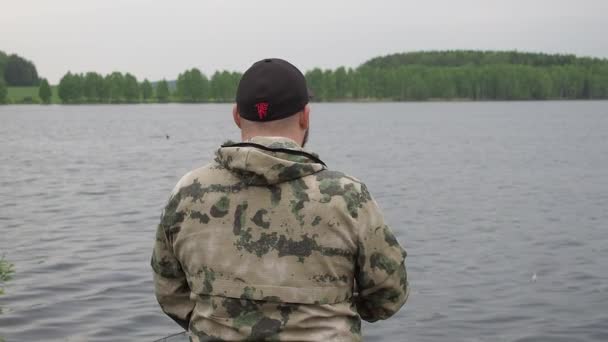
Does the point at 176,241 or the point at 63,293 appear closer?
the point at 176,241

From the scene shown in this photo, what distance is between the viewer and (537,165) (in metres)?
43.5

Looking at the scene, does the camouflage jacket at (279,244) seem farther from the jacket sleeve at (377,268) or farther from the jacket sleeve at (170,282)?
the jacket sleeve at (170,282)

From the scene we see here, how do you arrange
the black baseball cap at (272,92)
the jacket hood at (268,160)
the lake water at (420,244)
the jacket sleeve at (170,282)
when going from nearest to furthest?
the jacket hood at (268,160)
the black baseball cap at (272,92)
the jacket sleeve at (170,282)
the lake water at (420,244)

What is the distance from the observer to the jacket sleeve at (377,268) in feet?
→ 11.7

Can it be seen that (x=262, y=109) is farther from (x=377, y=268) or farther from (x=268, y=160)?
(x=377, y=268)

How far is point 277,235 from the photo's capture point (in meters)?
3.54

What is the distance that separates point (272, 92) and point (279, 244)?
2.06 feet


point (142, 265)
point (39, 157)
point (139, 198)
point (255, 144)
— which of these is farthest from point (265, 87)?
point (39, 157)

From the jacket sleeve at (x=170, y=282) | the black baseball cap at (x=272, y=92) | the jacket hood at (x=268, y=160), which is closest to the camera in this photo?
the jacket hood at (x=268, y=160)

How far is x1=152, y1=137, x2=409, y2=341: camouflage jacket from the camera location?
352cm

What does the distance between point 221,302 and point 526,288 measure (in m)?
12.6

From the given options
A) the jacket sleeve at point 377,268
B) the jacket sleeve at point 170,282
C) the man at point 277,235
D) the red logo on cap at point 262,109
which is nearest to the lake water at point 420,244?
the jacket sleeve at point 170,282

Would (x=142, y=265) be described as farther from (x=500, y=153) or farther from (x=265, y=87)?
(x=500, y=153)

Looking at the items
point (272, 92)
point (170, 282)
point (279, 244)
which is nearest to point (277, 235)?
point (279, 244)
